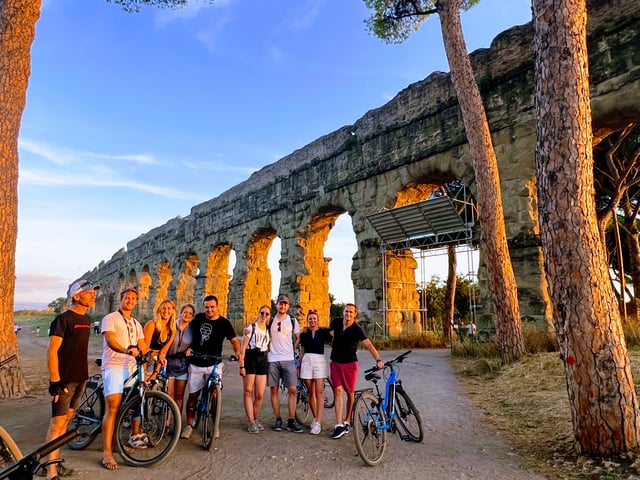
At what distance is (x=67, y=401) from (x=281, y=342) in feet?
6.73

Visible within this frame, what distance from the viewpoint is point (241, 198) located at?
765 inches

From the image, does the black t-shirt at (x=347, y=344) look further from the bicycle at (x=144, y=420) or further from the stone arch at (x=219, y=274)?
the stone arch at (x=219, y=274)

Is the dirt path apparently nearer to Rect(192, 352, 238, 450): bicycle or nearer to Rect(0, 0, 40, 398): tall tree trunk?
Rect(192, 352, 238, 450): bicycle

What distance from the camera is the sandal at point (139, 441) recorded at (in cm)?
383

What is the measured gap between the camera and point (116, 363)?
3703mm

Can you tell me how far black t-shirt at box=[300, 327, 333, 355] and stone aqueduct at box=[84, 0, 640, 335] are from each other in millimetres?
5604

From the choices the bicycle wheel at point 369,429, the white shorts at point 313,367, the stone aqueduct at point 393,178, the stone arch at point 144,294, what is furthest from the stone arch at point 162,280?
the bicycle wheel at point 369,429

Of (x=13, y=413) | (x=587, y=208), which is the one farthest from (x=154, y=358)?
(x=587, y=208)

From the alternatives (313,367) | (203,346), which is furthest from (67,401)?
(313,367)

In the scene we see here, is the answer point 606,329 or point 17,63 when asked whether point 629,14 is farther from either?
point 17,63

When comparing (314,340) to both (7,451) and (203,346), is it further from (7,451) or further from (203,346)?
(7,451)

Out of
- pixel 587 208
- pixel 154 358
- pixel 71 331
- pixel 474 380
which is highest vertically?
pixel 587 208

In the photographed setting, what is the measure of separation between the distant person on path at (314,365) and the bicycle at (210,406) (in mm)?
880

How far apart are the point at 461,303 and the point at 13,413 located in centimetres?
2531
